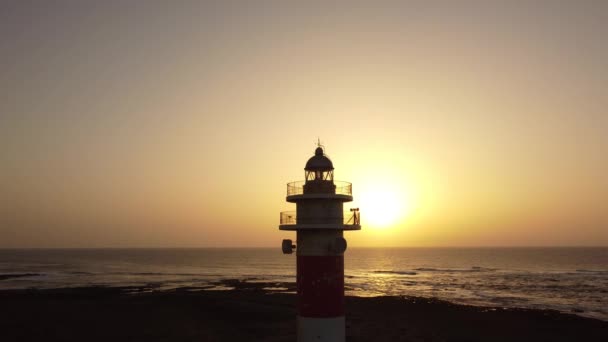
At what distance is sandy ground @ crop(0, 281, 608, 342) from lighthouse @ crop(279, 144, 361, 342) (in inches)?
515

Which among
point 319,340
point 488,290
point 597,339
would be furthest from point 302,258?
point 488,290

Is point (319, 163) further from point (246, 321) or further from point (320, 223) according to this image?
point (246, 321)

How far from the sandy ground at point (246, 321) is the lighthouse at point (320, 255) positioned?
13.1 m

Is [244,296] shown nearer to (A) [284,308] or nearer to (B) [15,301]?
(A) [284,308]

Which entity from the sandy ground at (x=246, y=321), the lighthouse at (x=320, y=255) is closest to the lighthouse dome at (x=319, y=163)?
the lighthouse at (x=320, y=255)

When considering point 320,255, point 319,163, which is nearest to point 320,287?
point 320,255

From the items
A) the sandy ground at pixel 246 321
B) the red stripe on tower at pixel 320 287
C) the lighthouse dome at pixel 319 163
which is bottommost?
the sandy ground at pixel 246 321

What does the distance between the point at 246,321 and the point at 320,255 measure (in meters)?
19.8

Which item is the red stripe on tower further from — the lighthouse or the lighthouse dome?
the lighthouse dome

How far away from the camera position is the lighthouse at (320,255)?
13.4 m

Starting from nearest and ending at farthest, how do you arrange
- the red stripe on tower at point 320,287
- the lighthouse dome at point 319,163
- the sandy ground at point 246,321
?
the red stripe on tower at point 320,287, the lighthouse dome at point 319,163, the sandy ground at point 246,321

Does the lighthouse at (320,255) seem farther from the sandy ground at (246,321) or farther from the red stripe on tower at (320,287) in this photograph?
the sandy ground at (246,321)

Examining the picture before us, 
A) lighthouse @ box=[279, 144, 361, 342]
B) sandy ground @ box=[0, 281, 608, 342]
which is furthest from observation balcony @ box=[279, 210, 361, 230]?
sandy ground @ box=[0, 281, 608, 342]

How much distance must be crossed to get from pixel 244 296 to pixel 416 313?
16.4 meters
